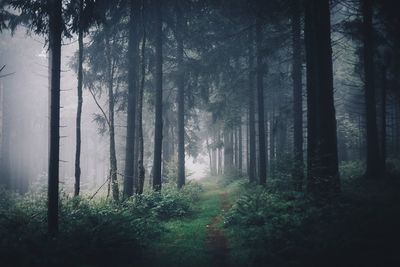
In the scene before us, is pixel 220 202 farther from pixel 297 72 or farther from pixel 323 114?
pixel 323 114

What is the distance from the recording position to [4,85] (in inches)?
1414

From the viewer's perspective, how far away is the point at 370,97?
1517 cm

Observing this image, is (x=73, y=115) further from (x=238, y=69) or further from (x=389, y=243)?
(x=389, y=243)

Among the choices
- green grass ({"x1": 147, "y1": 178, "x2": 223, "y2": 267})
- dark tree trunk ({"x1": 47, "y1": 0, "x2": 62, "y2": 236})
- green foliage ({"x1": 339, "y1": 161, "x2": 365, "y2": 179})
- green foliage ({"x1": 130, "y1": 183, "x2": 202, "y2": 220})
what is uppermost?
dark tree trunk ({"x1": 47, "y1": 0, "x2": 62, "y2": 236})

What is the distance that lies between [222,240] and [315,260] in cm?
353

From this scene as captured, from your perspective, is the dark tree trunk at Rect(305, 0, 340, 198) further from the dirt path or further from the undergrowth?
the dirt path

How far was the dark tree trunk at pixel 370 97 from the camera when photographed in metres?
14.6

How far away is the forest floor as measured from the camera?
279 inches

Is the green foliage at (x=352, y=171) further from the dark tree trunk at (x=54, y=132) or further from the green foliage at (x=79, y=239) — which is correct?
the dark tree trunk at (x=54, y=132)

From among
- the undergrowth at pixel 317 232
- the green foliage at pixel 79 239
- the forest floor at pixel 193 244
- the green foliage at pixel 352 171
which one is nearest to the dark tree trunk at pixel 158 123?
the forest floor at pixel 193 244

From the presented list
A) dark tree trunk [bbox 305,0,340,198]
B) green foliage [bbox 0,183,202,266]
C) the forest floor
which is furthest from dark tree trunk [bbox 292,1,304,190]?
green foliage [bbox 0,183,202,266]

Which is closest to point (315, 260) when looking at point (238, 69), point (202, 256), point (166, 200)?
point (202, 256)

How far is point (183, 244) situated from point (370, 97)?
39.8ft

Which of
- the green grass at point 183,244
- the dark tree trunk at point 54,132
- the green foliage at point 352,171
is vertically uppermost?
the dark tree trunk at point 54,132
